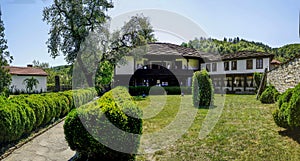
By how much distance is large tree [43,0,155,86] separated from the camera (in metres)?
19.5

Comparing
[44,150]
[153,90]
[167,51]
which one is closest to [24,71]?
[153,90]

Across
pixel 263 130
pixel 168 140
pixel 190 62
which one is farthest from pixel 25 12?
pixel 190 62

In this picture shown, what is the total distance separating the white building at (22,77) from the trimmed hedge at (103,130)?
25.6 meters

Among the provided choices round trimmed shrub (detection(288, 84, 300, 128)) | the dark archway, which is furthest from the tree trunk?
round trimmed shrub (detection(288, 84, 300, 128))

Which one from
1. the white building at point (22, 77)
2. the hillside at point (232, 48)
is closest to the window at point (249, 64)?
the hillside at point (232, 48)

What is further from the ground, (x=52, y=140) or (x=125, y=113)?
(x=125, y=113)

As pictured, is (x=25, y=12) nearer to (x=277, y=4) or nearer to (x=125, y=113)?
(x=125, y=113)

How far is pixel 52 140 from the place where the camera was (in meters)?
5.71

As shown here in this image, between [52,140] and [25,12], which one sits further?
[25,12]

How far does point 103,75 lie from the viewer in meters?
23.1

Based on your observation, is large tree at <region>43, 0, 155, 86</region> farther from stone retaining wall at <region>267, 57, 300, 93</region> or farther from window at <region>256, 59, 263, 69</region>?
stone retaining wall at <region>267, 57, 300, 93</region>

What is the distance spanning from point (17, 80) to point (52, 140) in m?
25.1

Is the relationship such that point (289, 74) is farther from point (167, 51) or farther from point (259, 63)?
point (167, 51)

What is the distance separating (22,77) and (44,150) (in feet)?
85.4
